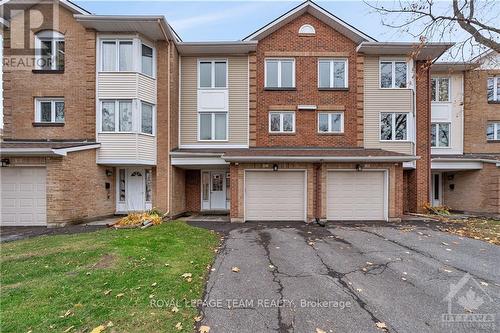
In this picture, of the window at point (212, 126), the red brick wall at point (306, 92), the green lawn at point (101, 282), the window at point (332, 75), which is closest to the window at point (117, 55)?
the window at point (212, 126)

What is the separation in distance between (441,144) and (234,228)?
47.1 feet

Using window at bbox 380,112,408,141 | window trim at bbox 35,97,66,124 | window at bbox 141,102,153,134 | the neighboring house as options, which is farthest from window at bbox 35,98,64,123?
the neighboring house

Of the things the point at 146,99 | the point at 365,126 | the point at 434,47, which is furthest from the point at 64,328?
the point at 434,47

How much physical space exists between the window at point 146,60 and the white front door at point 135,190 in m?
5.04

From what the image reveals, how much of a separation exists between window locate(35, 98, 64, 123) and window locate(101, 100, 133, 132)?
8.07ft

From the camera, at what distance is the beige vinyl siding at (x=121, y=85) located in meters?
11.6

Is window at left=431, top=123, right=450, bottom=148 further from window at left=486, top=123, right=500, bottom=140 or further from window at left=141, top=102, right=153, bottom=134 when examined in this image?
window at left=141, top=102, right=153, bottom=134

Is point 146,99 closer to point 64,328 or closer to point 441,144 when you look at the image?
point 64,328

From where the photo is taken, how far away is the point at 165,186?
40.2ft

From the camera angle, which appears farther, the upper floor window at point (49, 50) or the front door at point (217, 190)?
the front door at point (217, 190)

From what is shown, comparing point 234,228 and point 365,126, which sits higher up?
point 365,126

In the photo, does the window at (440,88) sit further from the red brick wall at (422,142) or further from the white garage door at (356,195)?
the white garage door at (356,195)

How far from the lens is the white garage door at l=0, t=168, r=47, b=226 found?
33.9 ft

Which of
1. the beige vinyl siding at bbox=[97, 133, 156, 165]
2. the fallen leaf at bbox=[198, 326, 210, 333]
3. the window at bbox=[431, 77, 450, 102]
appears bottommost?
the fallen leaf at bbox=[198, 326, 210, 333]
